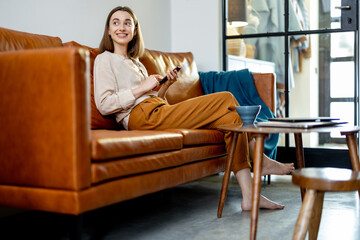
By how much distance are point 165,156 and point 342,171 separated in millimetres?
774

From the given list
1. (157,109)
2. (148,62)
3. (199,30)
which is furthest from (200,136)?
(199,30)

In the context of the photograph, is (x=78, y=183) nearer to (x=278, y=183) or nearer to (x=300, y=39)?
(x=278, y=183)

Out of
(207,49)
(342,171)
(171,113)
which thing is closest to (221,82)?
(207,49)

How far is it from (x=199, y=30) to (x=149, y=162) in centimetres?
239

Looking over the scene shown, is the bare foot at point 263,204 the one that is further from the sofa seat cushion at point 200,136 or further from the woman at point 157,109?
the sofa seat cushion at point 200,136

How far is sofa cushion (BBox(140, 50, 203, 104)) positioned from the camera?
2953 millimetres

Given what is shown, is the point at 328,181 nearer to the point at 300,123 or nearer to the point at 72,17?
the point at 300,123

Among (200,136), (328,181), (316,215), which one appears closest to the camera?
(328,181)

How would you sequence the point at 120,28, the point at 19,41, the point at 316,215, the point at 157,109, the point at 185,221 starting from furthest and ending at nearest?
the point at 120,28
the point at 157,109
the point at 185,221
the point at 19,41
the point at 316,215

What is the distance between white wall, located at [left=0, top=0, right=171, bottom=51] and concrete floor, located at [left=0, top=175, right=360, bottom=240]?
3.47 feet

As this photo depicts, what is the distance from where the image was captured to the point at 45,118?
1579 mm

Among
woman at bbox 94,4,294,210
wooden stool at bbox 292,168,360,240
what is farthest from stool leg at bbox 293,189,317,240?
woman at bbox 94,4,294,210

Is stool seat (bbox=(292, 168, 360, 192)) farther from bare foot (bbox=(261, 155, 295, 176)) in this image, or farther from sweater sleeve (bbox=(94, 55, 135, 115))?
sweater sleeve (bbox=(94, 55, 135, 115))

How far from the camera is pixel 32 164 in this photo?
5.25ft
